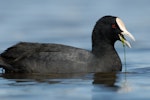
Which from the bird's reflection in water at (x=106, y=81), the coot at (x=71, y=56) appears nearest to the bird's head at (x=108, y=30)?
the coot at (x=71, y=56)

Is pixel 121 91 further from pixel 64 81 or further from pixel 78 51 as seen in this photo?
pixel 78 51

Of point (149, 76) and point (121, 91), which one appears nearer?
point (121, 91)

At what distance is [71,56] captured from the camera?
14219 millimetres

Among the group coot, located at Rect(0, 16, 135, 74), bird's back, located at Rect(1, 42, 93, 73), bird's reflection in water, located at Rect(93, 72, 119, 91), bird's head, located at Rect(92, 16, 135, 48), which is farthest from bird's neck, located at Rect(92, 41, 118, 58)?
bird's reflection in water, located at Rect(93, 72, 119, 91)

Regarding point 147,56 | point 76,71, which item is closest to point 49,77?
point 76,71

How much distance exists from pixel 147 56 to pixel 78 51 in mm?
3013

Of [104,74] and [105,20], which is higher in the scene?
[105,20]

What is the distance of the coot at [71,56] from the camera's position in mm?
14203

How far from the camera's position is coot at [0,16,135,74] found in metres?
14.2

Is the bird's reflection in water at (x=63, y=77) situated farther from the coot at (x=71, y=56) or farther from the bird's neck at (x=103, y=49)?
the bird's neck at (x=103, y=49)

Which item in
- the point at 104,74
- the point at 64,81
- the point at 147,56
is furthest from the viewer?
the point at 147,56

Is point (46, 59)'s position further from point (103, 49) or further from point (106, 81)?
point (106, 81)

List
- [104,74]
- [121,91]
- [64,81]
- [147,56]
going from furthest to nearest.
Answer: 1. [147,56]
2. [104,74]
3. [64,81]
4. [121,91]

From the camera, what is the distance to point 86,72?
14102 mm
